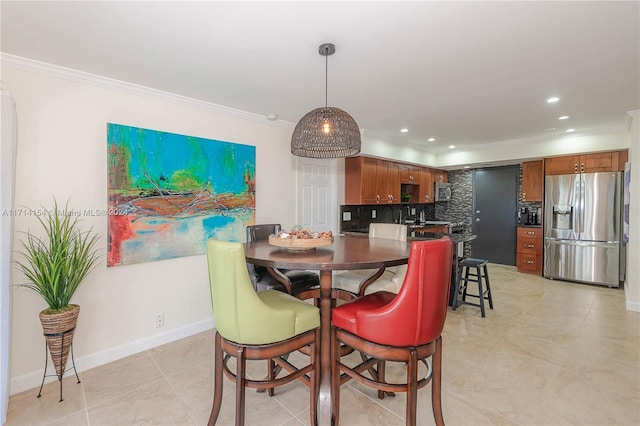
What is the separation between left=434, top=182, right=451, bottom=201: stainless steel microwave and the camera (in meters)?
6.56

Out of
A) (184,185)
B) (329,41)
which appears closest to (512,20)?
(329,41)

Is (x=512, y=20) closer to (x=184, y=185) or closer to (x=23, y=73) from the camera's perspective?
(x=184, y=185)

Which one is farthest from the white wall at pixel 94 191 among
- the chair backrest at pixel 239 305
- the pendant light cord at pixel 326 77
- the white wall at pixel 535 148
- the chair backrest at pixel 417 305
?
the white wall at pixel 535 148

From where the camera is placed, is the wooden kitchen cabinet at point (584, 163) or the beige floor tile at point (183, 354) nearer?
the beige floor tile at point (183, 354)

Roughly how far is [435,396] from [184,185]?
2.68 metres

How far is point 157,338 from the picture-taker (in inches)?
111

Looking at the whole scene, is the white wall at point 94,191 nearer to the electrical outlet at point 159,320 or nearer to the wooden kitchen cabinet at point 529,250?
the electrical outlet at point 159,320

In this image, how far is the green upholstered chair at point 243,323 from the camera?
1.51 metres

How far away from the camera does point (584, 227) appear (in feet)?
15.5

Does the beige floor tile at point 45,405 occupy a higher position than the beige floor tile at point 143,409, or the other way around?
the beige floor tile at point 143,409

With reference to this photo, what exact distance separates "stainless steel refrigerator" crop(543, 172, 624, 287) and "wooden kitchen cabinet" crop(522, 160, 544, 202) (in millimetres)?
316

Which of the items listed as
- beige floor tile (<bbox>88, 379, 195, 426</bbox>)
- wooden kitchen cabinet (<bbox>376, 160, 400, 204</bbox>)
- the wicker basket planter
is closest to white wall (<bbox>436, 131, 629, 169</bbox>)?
wooden kitchen cabinet (<bbox>376, 160, 400, 204</bbox>)

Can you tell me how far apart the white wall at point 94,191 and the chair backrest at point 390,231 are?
186cm

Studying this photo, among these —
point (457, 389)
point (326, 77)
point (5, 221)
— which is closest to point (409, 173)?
point (326, 77)
